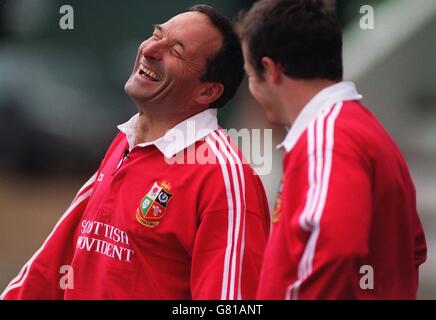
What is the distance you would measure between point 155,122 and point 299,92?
3.17 feet

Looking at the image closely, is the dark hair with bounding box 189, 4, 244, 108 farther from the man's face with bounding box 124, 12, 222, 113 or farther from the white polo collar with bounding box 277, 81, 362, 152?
the white polo collar with bounding box 277, 81, 362, 152

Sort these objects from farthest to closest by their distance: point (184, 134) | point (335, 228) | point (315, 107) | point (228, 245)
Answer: point (184, 134) < point (228, 245) < point (315, 107) < point (335, 228)

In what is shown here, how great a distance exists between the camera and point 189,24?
344 cm

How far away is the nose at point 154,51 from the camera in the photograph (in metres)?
3.40

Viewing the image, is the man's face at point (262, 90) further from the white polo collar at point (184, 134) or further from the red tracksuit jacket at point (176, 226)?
the white polo collar at point (184, 134)

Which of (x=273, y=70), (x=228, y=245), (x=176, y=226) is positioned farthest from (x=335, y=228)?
(x=176, y=226)

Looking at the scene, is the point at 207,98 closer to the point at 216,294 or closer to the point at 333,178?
the point at 216,294

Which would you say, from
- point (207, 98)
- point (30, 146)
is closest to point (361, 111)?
point (207, 98)

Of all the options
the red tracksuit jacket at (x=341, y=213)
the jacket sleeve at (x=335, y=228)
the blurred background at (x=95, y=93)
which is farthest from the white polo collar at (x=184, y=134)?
the blurred background at (x=95, y=93)

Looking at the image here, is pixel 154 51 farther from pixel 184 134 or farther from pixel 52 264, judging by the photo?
pixel 52 264

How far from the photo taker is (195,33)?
3443mm

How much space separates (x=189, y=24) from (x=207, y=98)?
280 mm

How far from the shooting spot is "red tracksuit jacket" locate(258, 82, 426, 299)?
2.31 m

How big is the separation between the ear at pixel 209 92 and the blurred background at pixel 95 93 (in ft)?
9.60
